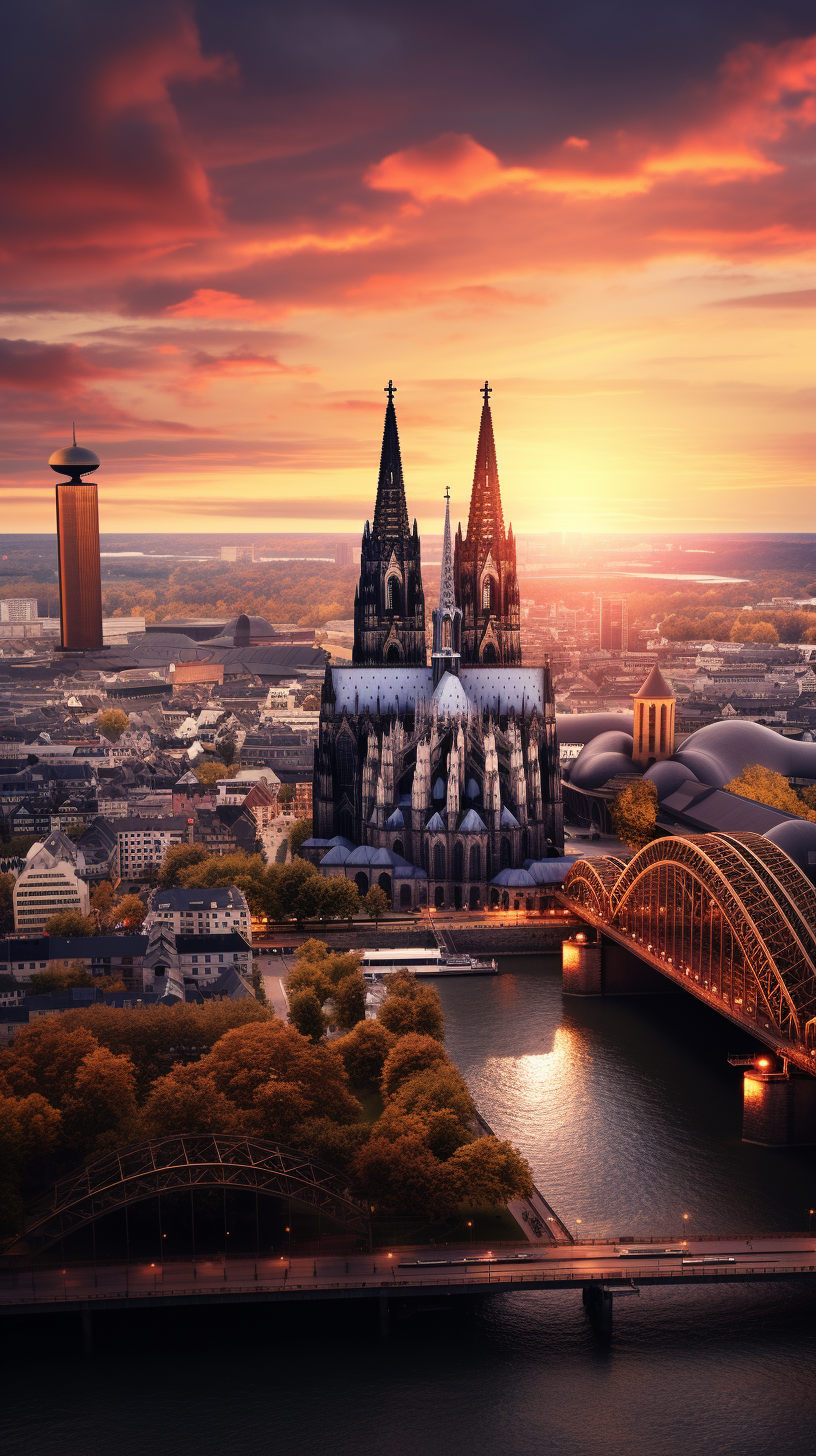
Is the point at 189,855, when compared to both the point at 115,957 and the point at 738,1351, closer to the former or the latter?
the point at 115,957

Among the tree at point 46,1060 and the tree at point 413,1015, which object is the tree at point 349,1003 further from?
the tree at point 46,1060

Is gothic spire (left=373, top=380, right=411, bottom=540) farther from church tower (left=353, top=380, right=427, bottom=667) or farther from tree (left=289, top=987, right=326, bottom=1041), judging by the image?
tree (left=289, top=987, right=326, bottom=1041)

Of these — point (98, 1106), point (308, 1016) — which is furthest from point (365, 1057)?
point (98, 1106)

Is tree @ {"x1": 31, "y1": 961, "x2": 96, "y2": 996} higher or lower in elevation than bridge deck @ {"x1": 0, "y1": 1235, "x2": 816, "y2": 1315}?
higher

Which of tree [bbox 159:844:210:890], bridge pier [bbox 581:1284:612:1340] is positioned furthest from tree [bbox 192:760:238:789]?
bridge pier [bbox 581:1284:612:1340]

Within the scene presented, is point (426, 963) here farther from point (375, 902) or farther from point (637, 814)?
point (637, 814)

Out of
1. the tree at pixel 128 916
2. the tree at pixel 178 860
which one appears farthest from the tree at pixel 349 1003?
the tree at pixel 178 860
